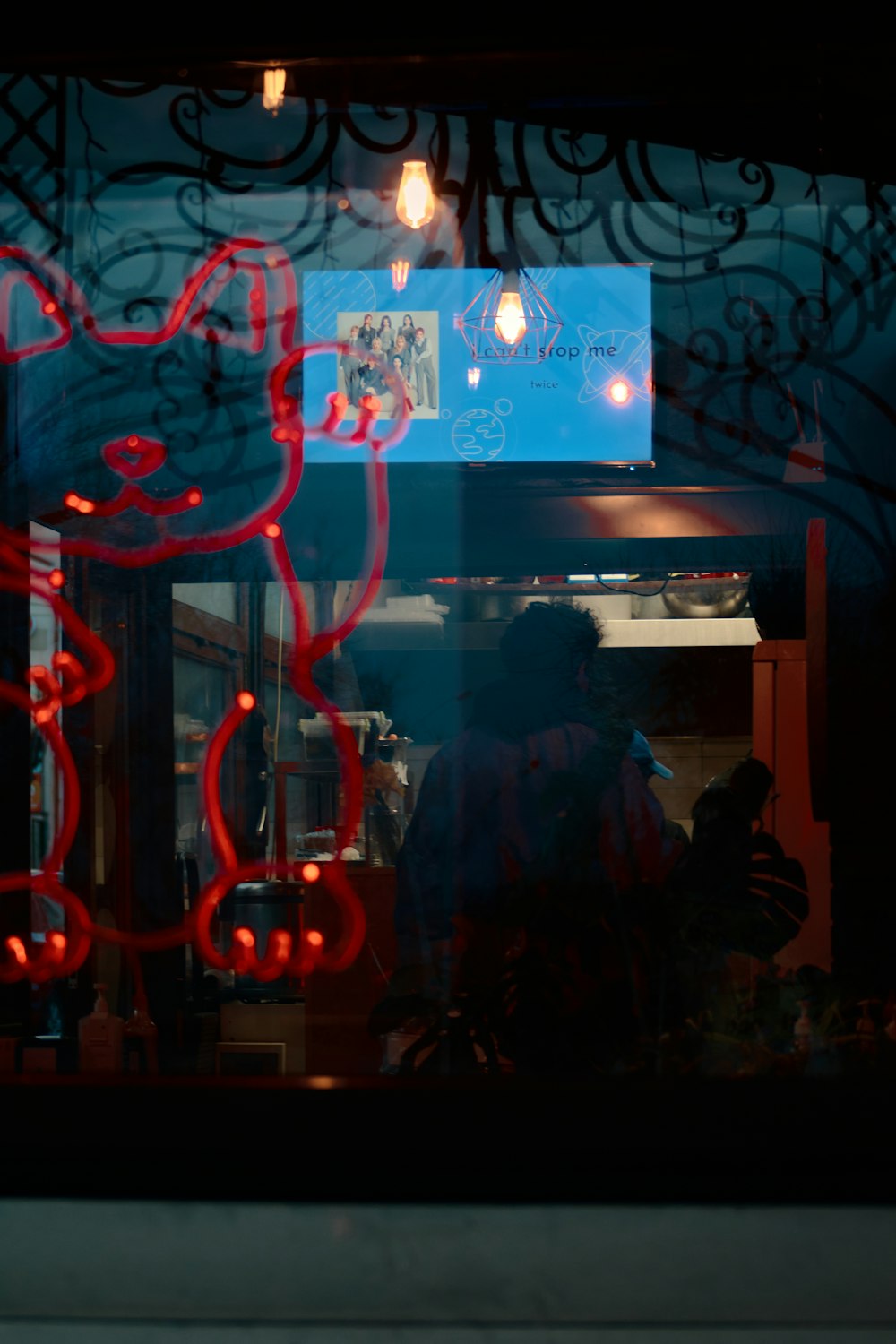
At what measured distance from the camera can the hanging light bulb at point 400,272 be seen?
3.10 metres

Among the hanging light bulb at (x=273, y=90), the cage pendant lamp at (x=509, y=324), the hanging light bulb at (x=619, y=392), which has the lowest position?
the hanging light bulb at (x=619, y=392)

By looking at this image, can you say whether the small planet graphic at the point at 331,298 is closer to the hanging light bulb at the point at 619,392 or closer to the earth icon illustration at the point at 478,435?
the earth icon illustration at the point at 478,435

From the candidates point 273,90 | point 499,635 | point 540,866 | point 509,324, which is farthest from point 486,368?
point 540,866

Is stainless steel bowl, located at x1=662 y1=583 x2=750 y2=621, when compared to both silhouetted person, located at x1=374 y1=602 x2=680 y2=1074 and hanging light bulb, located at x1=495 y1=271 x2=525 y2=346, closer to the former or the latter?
silhouetted person, located at x1=374 y1=602 x2=680 y2=1074

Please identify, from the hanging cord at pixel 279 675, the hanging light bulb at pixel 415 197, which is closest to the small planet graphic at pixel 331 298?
the hanging light bulb at pixel 415 197

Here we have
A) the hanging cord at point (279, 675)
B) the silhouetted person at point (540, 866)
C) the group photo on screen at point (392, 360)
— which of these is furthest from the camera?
the hanging cord at point (279, 675)

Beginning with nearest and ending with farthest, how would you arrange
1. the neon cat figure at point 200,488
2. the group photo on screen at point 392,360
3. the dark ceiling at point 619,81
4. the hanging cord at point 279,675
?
the dark ceiling at point 619,81 → the neon cat figure at point 200,488 → the group photo on screen at point 392,360 → the hanging cord at point 279,675

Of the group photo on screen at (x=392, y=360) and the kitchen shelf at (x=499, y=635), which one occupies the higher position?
the group photo on screen at (x=392, y=360)

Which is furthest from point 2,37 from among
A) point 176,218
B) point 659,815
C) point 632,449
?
point 659,815

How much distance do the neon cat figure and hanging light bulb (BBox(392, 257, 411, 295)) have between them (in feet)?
0.71

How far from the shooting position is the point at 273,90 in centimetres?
283

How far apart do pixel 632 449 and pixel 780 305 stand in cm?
47

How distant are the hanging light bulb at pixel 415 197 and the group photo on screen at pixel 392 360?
21 centimetres

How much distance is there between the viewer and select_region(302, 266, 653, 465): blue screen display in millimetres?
3037
